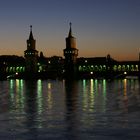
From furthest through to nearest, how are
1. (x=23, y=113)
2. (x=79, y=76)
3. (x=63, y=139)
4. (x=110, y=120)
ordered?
(x=79, y=76), (x=23, y=113), (x=110, y=120), (x=63, y=139)

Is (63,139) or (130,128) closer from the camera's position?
(63,139)

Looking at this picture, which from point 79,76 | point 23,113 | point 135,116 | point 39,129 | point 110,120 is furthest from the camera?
point 79,76

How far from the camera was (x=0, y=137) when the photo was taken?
24.3 meters

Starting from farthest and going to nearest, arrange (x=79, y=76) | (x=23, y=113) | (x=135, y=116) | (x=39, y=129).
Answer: (x=79, y=76)
(x=23, y=113)
(x=135, y=116)
(x=39, y=129)

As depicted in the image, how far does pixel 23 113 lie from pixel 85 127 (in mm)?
9034

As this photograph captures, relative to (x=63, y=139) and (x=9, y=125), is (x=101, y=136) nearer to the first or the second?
(x=63, y=139)

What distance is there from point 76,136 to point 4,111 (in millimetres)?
13573

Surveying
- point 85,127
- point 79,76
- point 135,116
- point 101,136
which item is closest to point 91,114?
point 135,116

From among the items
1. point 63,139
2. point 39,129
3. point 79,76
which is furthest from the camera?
point 79,76

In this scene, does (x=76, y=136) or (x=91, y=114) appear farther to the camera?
(x=91, y=114)

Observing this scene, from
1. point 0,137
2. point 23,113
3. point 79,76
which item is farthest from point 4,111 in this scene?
point 79,76

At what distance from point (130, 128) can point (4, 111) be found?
1319cm

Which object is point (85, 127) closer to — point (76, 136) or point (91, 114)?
point (76, 136)

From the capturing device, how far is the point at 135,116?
3328 centimetres
